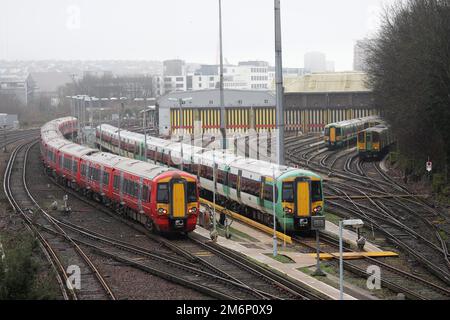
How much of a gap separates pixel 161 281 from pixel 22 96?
15634 cm

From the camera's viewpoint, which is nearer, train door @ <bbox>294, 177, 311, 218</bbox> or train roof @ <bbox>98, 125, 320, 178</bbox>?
train door @ <bbox>294, 177, 311, 218</bbox>

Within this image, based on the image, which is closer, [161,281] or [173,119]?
[161,281]

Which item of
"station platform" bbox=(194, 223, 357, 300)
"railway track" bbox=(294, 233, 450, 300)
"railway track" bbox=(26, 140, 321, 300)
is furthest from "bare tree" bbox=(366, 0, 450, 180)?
"railway track" bbox=(26, 140, 321, 300)

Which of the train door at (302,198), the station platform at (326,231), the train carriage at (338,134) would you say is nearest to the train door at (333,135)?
the train carriage at (338,134)

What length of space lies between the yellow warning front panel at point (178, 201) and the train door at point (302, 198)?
14.1 feet

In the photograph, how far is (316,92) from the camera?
328 ft

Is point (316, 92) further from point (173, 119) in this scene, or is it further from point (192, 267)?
point (192, 267)

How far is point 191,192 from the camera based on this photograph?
1190 inches

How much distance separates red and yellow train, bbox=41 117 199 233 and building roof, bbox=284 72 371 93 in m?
60.3

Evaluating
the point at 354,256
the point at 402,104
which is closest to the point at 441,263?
the point at 354,256

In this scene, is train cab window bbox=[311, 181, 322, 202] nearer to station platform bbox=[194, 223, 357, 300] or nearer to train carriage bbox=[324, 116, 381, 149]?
station platform bbox=[194, 223, 357, 300]

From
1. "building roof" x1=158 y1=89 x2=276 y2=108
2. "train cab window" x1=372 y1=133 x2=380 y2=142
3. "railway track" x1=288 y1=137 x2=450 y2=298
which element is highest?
"building roof" x1=158 y1=89 x2=276 y2=108

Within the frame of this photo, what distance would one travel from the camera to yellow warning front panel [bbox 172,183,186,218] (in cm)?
2973

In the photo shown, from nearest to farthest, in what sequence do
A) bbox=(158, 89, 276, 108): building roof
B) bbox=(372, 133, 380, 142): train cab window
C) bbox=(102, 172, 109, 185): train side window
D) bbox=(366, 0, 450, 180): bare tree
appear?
bbox=(102, 172, 109, 185): train side window → bbox=(366, 0, 450, 180): bare tree → bbox=(372, 133, 380, 142): train cab window → bbox=(158, 89, 276, 108): building roof
